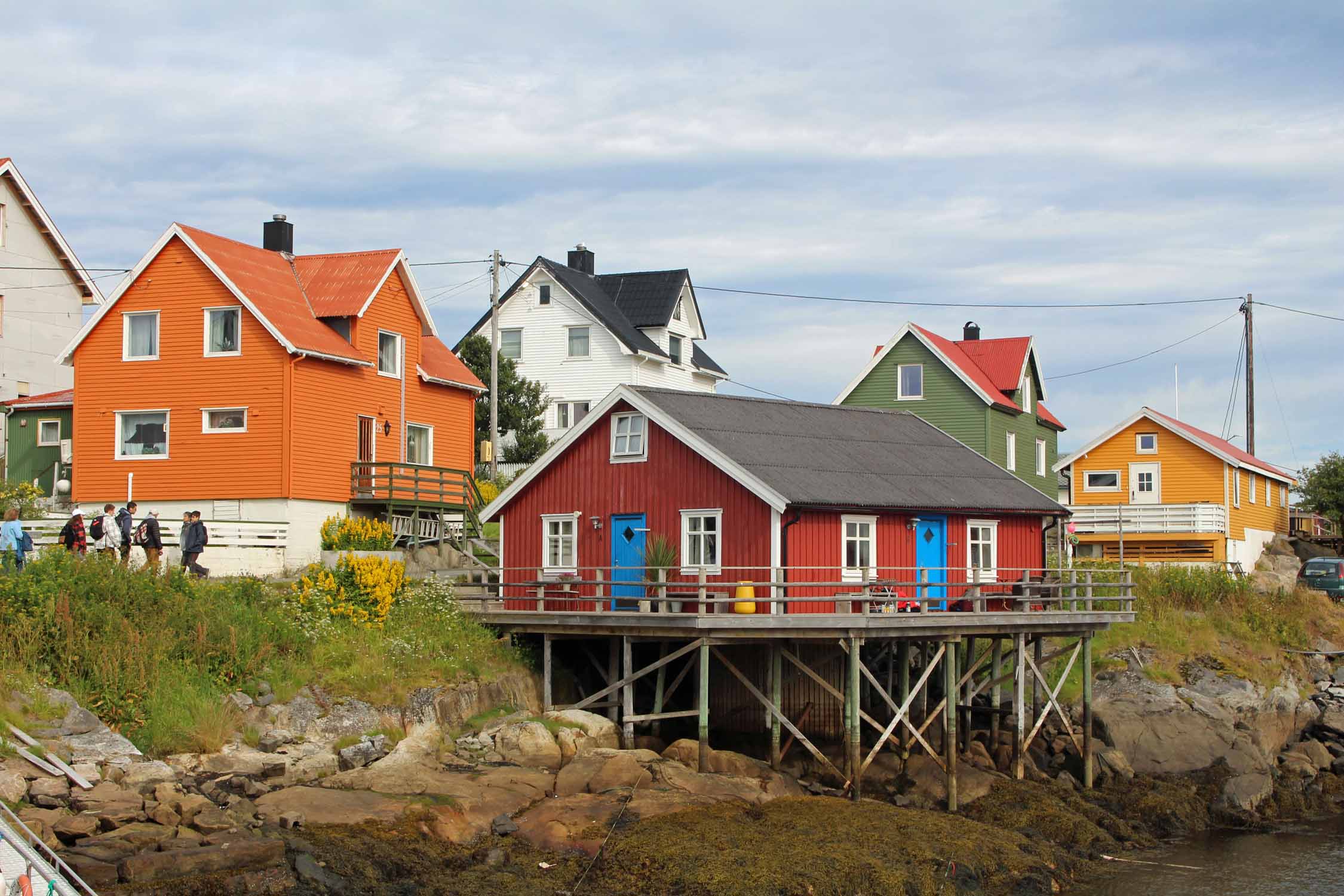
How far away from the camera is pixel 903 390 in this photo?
4753cm

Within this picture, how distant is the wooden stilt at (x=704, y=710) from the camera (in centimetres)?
2472

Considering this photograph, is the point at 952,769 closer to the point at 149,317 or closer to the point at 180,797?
the point at 180,797

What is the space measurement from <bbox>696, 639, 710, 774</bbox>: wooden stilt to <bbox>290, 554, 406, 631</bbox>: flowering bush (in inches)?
255

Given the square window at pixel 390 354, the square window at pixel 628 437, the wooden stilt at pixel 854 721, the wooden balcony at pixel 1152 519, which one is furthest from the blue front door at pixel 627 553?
the wooden balcony at pixel 1152 519

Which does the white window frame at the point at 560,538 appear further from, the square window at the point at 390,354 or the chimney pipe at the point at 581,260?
the chimney pipe at the point at 581,260

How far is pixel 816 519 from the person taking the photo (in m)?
27.4

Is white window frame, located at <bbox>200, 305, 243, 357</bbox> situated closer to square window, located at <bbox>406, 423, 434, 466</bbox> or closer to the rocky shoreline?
square window, located at <bbox>406, 423, 434, 466</bbox>

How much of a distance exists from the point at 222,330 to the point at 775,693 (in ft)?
59.6

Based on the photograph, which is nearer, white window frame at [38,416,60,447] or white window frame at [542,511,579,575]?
white window frame at [542,511,579,575]

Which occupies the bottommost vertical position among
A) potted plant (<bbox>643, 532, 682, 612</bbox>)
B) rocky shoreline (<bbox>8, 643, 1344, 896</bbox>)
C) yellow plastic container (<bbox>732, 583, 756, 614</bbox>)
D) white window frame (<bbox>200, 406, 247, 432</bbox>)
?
rocky shoreline (<bbox>8, 643, 1344, 896</bbox>)

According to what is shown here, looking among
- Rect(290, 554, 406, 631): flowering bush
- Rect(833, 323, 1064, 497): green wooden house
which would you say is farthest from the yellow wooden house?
Rect(290, 554, 406, 631): flowering bush

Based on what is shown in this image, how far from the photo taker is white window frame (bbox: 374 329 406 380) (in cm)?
3884

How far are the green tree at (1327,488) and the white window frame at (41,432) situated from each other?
47.0m

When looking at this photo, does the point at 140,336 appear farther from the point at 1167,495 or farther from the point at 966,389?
the point at 1167,495
